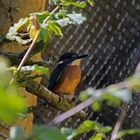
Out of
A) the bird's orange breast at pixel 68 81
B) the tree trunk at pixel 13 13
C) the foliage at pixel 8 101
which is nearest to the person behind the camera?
the foliage at pixel 8 101

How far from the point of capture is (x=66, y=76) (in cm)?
182

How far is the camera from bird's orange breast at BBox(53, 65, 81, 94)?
1.75 meters

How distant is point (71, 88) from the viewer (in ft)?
5.78

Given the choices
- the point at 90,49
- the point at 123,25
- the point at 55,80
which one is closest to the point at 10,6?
the point at 55,80

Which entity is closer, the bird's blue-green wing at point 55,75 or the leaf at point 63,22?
the leaf at point 63,22

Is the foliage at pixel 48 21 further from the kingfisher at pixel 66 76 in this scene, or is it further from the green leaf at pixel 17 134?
the kingfisher at pixel 66 76

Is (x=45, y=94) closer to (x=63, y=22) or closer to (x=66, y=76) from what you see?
(x=63, y=22)

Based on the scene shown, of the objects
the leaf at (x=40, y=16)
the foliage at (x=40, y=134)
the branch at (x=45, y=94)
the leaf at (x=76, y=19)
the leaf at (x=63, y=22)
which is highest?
the foliage at (x=40, y=134)

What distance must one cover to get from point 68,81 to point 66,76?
0.13ft

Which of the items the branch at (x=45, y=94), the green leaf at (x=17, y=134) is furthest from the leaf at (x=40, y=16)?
the green leaf at (x=17, y=134)

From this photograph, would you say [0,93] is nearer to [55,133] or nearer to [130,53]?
[55,133]

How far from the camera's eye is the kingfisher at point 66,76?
175 cm

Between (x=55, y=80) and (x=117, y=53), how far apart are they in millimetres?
932

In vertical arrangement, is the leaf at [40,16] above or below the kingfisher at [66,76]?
above
